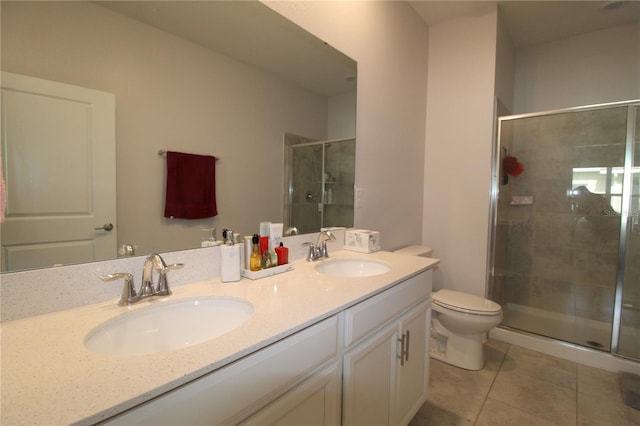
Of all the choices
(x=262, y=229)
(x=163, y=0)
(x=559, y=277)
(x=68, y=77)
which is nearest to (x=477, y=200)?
(x=559, y=277)

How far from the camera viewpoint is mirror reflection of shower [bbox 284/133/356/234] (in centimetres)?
148

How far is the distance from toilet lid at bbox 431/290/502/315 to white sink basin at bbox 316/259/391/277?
2.66 feet

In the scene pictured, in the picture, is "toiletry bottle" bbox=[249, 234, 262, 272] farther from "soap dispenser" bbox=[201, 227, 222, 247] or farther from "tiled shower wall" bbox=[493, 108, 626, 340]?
"tiled shower wall" bbox=[493, 108, 626, 340]

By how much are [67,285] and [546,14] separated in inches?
138

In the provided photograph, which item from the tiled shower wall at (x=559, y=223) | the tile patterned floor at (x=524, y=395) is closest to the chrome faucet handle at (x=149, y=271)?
the tile patterned floor at (x=524, y=395)

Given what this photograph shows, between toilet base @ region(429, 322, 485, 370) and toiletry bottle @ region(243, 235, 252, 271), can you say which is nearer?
toiletry bottle @ region(243, 235, 252, 271)

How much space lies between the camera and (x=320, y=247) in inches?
60.8

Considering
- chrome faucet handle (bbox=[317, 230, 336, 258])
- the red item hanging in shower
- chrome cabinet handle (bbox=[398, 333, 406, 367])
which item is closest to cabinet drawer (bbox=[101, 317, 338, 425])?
chrome cabinet handle (bbox=[398, 333, 406, 367])

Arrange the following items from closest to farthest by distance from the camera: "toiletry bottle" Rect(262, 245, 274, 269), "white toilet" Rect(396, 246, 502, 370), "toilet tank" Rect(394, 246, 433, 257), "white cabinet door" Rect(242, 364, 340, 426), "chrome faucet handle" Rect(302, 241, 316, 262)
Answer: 1. "white cabinet door" Rect(242, 364, 340, 426)
2. "toiletry bottle" Rect(262, 245, 274, 269)
3. "chrome faucet handle" Rect(302, 241, 316, 262)
4. "white toilet" Rect(396, 246, 502, 370)
5. "toilet tank" Rect(394, 246, 433, 257)

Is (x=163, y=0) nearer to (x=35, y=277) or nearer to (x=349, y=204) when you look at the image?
(x=35, y=277)

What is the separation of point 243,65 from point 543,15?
8.65 ft

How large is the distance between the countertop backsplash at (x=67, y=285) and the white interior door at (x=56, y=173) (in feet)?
0.09

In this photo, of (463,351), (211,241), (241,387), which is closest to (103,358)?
Result: (241,387)

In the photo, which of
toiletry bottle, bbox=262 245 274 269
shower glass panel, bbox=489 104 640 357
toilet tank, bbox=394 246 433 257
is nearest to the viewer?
toiletry bottle, bbox=262 245 274 269
